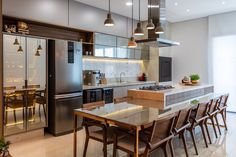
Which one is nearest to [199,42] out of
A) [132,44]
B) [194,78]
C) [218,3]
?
[218,3]

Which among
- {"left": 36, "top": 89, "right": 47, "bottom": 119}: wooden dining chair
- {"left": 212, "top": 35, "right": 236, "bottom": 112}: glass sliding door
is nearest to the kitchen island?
{"left": 36, "top": 89, "right": 47, "bottom": 119}: wooden dining chair

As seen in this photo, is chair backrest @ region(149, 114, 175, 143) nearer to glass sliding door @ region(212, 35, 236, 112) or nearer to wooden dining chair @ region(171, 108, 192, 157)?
wooden dining chair @ region(171, 108, 192, 157)

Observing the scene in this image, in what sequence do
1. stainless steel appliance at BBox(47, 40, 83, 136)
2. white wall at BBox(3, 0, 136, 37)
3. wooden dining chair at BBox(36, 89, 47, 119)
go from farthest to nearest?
1. stainless steel appliance at BBox(47, 40, 83, 136)
2. wooden dining chair at BBox(36, 89, 47, 119)
3. white wall at BBox(3, 0, 136, 37)

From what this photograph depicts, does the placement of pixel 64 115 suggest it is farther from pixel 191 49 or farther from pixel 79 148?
pixel 191 49

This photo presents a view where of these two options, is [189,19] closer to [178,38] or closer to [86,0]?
[178,38]

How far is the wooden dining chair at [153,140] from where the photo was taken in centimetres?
231

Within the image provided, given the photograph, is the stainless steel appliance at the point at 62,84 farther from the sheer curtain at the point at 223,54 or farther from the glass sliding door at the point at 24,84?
the sheer curtain at the point at 223,54

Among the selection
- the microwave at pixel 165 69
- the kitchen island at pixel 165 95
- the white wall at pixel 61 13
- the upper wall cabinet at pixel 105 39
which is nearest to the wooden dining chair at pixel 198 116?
the kitchen island at pixel 165 95

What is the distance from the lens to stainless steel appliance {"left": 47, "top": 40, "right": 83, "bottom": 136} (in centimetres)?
423

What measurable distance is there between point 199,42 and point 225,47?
93 cm

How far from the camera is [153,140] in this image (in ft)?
8.04

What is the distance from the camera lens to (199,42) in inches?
283

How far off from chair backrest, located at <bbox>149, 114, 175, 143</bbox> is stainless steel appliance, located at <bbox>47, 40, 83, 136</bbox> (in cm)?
251

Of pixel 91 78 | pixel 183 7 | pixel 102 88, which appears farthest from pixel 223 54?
pixel 91 78
